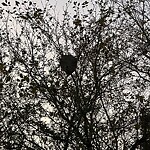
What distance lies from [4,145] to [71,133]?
1819 mm

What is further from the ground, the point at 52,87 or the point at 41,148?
the point at 52,87

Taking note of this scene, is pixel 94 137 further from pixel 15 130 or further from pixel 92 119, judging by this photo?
pixel 15 130

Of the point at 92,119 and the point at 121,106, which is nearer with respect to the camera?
the point at 92,119

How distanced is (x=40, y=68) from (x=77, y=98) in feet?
4.55

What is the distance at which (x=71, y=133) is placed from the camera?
8930 millimetres

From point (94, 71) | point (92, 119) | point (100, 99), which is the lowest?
point (92, 119)

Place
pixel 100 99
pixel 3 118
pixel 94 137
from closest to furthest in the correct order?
1. pixel 94 137
2. pixel 100 99
3. pixel 3 118

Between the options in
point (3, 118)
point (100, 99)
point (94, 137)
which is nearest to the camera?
point (94, 137)

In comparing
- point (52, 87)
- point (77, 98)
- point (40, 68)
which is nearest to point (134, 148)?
point (77, 98)

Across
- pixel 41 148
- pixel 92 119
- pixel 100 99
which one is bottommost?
pixel 41 148

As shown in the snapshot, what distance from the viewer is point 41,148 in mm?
8922

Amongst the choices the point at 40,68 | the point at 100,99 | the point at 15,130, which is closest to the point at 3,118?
the point at 15,130

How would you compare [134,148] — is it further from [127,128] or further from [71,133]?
[71,133]

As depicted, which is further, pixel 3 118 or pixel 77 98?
pixel 3 118
